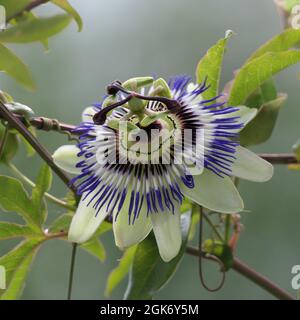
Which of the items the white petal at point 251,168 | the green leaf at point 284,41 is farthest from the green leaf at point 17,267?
the green leaf at point 284,41

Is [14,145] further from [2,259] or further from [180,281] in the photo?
[180,281]

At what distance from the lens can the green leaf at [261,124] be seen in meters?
1.10

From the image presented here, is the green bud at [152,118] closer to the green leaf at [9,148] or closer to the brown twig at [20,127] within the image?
the brown twig at [20,127]

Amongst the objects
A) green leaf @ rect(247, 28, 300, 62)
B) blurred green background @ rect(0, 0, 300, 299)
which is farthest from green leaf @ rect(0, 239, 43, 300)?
blurred green background @ rect(0, 0, 300, 299)

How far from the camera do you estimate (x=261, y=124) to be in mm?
1100

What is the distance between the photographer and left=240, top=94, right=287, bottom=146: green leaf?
1.10m

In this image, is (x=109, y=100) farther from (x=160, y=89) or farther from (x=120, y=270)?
(x=120, y=270)

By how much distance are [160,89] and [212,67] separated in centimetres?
14

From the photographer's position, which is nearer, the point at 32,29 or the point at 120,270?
the point at 32,29

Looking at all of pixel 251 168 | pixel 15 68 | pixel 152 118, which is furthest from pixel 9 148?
pixel 251 168

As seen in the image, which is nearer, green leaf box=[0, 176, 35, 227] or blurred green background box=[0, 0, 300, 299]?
green leaf box=[0, 176, 35, 227]

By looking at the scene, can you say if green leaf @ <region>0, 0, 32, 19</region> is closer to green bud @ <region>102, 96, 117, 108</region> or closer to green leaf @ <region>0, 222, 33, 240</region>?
green bud @ <region>102, 96, 117, 108</region>

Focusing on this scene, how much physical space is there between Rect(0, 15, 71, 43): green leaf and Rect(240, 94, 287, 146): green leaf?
1.13ft

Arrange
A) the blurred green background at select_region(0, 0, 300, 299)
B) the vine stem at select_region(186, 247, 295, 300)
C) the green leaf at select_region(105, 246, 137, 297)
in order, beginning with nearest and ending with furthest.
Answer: the vine stem at select_region(186, 247, 295, 300)
the green leaf at select_region(105, 246, 137, 297)
the blurred green background at select_region(0, 0, 300, 299)
